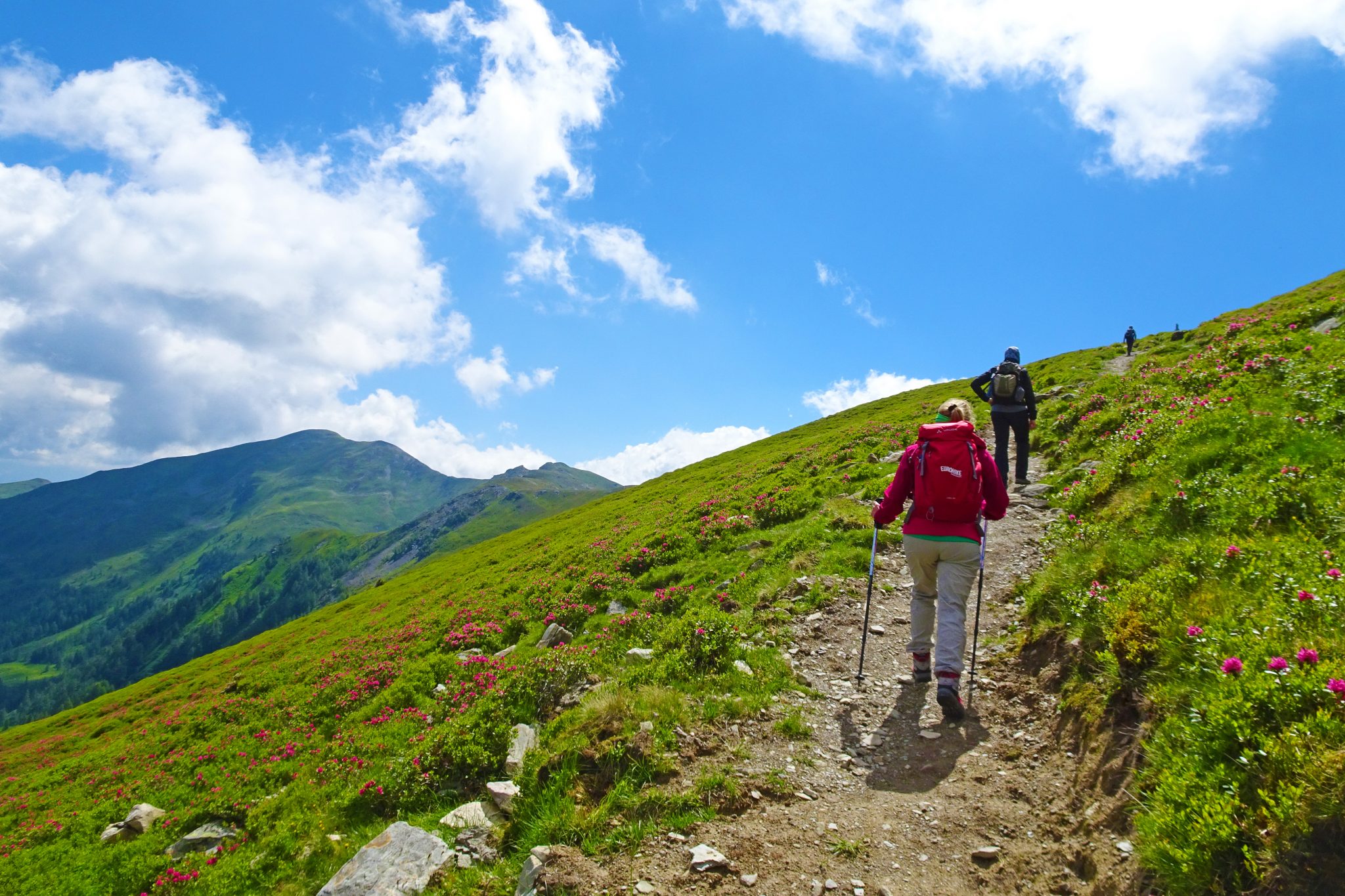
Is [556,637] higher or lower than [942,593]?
lower

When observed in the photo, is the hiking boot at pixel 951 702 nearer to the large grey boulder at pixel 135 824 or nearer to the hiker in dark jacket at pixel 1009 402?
the hiker in dark jacket at pixel 1009 402

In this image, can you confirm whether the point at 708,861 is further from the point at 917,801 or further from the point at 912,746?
the point at 912,746

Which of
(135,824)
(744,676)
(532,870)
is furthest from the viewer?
(135,824)

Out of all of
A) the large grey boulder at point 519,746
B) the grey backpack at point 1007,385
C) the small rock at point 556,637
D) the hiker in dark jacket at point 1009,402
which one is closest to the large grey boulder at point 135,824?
the small rock at point 556,637

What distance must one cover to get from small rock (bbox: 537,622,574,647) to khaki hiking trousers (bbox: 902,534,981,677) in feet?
32.0

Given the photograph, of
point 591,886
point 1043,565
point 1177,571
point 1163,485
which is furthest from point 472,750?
point 1163,485

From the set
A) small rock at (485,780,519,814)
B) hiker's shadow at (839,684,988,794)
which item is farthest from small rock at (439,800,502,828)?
hiker's shadow at (839,684,988,794)

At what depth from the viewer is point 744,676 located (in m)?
9.31

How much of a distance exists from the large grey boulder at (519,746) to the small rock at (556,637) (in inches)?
224

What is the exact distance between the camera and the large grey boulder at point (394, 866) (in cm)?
645

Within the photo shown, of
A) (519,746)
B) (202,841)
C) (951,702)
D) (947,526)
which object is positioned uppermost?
(947,526)

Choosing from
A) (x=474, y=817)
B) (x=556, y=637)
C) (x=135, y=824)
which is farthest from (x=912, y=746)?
(x=135, y=824)

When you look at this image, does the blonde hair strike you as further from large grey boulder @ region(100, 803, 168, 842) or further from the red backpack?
large grey boulder @ region(100, 803, 168, 842)

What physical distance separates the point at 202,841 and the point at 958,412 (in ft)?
59.0
